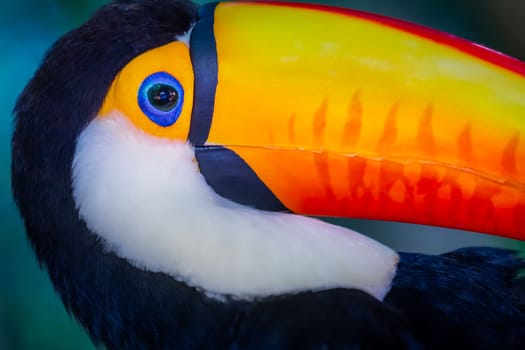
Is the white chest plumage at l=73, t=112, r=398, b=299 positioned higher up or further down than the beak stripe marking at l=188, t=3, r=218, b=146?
further down

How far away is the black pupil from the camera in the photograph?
1.09 metres

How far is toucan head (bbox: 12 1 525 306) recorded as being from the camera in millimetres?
1023

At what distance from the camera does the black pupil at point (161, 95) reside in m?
1.09

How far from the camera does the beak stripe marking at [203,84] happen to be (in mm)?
1080

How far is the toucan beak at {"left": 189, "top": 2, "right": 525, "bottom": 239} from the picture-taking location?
1.01 meters

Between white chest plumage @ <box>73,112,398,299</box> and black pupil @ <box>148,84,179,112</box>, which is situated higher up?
black pupil @ <box>148,84,179,112</box>

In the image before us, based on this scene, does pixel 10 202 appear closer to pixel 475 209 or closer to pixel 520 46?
pixel 475 209

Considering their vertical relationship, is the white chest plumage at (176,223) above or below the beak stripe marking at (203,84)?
below

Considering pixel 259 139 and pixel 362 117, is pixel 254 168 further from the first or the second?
pixel 362 117

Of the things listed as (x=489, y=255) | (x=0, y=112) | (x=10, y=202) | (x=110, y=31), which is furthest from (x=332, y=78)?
(x=10, y=202)

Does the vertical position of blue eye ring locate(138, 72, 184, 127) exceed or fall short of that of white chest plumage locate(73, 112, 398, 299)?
it exceeds it

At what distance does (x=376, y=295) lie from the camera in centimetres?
118

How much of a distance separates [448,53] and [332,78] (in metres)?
0.18

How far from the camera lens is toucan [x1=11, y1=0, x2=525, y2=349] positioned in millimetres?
1033
